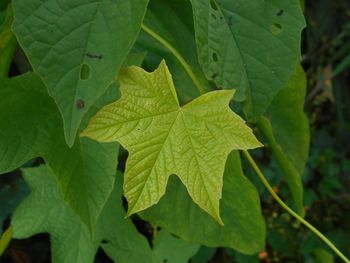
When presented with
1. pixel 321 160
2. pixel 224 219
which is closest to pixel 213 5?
pixel 224 219

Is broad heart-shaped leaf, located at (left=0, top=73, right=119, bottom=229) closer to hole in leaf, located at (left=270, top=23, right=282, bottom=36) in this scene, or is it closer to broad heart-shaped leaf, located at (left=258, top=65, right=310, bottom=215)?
hole in leaf, located at (left=270, top=23, right=282, bottom=36)

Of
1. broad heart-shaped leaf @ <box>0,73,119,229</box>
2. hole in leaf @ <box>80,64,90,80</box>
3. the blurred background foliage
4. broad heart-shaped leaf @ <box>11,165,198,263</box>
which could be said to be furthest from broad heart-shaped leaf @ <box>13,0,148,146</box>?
the blurred background foliage

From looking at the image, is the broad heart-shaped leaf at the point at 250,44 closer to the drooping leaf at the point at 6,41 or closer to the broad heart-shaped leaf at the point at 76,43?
the broad heart-shaped leaf at the point at 76,43

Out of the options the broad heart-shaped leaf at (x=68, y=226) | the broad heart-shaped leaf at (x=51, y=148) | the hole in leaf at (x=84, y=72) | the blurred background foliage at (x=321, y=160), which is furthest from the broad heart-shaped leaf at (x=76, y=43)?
the blurred background foliage at (x=321, y=160)

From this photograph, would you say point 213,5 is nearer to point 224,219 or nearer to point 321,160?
point 224,219

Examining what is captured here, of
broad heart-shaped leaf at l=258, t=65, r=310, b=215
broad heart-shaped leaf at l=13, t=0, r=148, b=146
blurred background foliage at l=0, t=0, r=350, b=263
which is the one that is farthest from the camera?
blurred background foliage at l=0, t=0, r=350, b=263

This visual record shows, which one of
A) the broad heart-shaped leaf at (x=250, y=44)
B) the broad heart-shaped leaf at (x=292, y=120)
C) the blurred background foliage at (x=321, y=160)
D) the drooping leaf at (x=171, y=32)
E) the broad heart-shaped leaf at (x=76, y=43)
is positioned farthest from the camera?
the blurred background foliage at (x=321, y=160)
